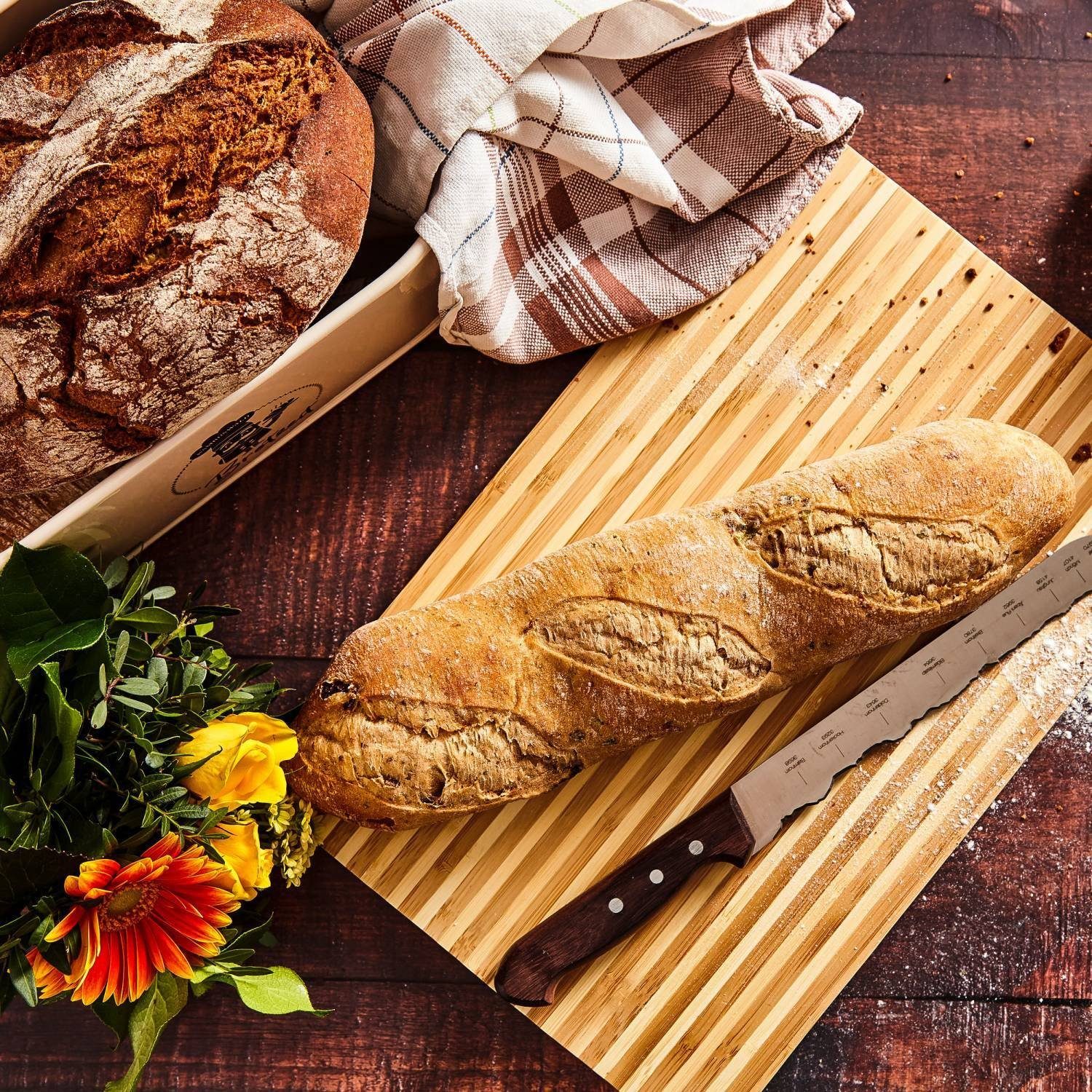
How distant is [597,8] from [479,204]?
305mm

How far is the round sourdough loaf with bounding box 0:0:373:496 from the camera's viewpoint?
3.38ft

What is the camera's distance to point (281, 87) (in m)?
1.08

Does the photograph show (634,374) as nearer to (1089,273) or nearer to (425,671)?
(425,671)

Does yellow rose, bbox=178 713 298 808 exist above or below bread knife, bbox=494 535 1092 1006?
above

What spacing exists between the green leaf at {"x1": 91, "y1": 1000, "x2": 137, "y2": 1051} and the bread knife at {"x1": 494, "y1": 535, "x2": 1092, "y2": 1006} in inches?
19.9

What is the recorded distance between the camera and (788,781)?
4.37ft

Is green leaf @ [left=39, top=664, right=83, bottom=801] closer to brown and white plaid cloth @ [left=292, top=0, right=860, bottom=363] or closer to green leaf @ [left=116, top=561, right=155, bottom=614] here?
green leaf @ [left=116, top=561, right=155, bottom=614]

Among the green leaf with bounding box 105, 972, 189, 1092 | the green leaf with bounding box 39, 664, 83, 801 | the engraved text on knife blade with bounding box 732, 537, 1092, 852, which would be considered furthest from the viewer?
the engraved text on knife blade with bounding box 732, 537, 1092, 852

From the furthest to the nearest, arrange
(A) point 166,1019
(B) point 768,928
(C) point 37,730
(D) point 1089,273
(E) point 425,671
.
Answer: (D) point 1089,273, (B) point 768,928, (E) point 425,671, (A) point 166,1019, (C) point 37,730

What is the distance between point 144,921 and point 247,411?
2.08 ft

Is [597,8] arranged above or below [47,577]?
above

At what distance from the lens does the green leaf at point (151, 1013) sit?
1.00m

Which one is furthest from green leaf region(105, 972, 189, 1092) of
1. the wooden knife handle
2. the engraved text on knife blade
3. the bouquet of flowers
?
the engraved text on knife blade

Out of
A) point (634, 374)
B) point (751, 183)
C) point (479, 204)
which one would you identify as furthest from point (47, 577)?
point (751, 183)
